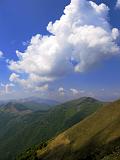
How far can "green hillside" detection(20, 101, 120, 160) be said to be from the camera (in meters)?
89.9

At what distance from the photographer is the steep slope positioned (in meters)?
89.9

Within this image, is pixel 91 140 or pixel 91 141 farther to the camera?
pixel 91 140

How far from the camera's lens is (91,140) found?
333ft

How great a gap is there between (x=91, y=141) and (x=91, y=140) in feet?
3.13

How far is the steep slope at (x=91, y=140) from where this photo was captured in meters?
89.9

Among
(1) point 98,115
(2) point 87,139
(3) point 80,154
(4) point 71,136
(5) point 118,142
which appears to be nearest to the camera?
(5) point 118,142

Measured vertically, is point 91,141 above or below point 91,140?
below

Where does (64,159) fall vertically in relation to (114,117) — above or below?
below

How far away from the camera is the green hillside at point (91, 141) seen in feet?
295

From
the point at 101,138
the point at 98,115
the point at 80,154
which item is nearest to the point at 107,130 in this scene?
the point at 101,138

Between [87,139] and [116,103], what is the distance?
3358 cm

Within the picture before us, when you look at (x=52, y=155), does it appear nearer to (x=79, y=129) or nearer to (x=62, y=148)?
(x=62, y=148)

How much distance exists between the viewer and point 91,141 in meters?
101

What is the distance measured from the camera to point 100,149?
90000mm
